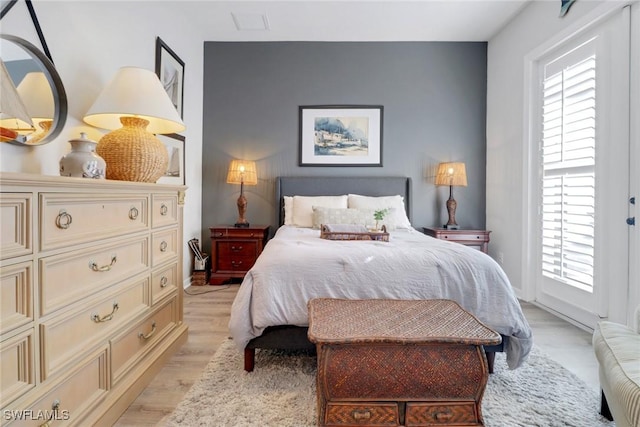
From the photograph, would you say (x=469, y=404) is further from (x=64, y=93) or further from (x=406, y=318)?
(x=64, y=93)

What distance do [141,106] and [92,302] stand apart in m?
1.15

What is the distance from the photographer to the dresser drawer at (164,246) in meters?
1.78

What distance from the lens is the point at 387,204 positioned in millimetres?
3490

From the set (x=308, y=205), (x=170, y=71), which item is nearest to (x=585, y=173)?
(x=308, y=205)

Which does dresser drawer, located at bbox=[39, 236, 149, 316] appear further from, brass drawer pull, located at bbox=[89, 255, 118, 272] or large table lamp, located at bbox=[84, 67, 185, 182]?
large table lamp, located at bbox=[84, 67, 185, 182]

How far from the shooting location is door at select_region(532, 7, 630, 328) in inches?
86.4

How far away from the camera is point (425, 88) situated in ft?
12.9

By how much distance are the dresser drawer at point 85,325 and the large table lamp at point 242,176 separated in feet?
6.89

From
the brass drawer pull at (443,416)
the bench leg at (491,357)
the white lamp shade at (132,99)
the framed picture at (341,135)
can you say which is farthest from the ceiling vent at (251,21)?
the brass drawer pull at (443,416)

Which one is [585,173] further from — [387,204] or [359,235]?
[359,235]

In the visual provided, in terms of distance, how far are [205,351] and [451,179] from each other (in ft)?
9.99

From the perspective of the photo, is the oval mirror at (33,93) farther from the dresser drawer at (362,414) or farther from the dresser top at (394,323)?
the dresser drawer at (362,414)

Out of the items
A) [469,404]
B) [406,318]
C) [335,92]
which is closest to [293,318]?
[406,318]

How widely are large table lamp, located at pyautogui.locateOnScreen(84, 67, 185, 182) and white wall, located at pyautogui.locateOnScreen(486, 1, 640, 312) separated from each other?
3.23 meters
